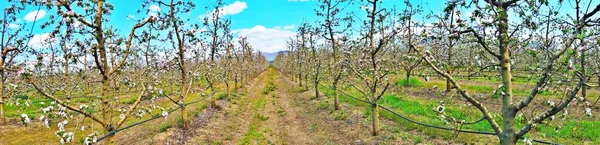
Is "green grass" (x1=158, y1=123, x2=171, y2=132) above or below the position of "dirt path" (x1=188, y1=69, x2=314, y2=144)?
above

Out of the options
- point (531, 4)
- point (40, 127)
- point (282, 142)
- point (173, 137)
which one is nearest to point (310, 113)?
point (282, 142)

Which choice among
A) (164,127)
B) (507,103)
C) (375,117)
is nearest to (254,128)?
(164,127)

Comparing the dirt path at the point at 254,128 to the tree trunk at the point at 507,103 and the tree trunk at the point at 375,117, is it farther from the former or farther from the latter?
the tree trunk at the point at 507,103

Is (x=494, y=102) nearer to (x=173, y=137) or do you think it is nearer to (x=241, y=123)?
(x=241, y=123)

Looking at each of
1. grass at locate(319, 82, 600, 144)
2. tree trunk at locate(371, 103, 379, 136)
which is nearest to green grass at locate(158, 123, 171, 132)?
tree trunk at locate(371, 103, 379, 136)

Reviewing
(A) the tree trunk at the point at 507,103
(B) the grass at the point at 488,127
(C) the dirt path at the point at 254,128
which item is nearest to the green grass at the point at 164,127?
(C) the dirt path at the point at 254,128

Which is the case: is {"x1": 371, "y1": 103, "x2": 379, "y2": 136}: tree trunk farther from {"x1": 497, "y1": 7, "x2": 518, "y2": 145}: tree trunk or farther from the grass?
{"x1": 497, "y1": 7, "x2": 518, "y2": 145}: tree trunk

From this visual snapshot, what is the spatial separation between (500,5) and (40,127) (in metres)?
23.9

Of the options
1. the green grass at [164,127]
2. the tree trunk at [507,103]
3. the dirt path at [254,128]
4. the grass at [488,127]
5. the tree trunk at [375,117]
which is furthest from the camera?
the green grass at [164,127]

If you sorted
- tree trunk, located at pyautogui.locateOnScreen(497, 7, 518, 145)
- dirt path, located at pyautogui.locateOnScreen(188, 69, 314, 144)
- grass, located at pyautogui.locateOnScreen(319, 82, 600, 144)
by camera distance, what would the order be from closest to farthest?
tree trunk, located at pyautogui.locateOnScreen(497, 7, 518, 145), grass, located at pyautogui.locateOnScreen(319, 82, 600, 144), dirt path, located at pyautogui.locateOnScreen(188, 69, 314, 144)

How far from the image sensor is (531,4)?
5680 mm

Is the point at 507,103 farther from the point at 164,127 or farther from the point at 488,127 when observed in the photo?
the point at 164,127

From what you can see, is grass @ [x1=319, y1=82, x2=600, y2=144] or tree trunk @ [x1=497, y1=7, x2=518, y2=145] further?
grass @ [x1=319, y1=82, x2=600, y2=144]

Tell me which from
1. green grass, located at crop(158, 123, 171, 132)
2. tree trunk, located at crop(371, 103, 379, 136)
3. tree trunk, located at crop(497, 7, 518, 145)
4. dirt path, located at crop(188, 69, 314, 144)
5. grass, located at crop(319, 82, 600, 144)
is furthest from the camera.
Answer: green grass, located at crop(158, 123, 171, 132)
